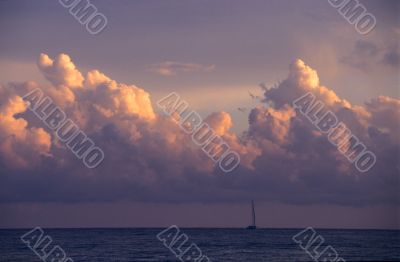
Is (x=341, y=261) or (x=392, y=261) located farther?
(x=341, y=261)

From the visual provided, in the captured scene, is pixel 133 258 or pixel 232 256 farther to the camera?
pixel 232 256

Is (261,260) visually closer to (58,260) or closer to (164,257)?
(164,257)

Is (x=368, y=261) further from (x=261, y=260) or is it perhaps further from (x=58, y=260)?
(x=58, y=260)

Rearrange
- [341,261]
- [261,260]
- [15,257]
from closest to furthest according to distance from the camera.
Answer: [341,261] → [261,260] → [15,257]

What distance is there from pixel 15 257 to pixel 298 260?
224 ft

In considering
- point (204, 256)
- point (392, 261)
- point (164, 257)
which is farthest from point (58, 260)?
point (392, 261)

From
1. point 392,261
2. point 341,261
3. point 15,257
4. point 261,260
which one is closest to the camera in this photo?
point 392,261

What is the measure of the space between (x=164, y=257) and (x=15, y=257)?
122 ft

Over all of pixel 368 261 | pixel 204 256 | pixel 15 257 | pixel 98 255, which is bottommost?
pixel 15 257

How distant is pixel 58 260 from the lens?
5108 inches

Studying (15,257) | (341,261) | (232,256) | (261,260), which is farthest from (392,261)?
(15,257)

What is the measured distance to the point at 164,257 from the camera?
5212 inches

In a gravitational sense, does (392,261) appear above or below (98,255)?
above

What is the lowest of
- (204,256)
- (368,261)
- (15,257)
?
(15,257)
